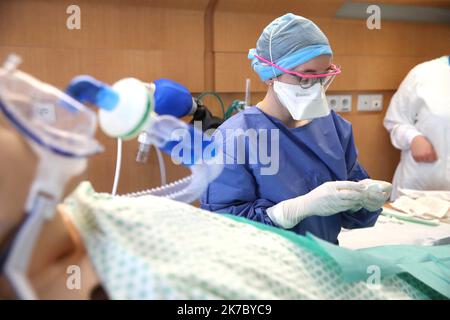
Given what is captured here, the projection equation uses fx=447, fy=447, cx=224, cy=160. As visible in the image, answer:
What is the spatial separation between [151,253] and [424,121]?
213 centimetres

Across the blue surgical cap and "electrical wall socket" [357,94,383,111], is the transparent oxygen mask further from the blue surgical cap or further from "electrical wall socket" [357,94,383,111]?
"electrical wall socket" [357,94,383,111]

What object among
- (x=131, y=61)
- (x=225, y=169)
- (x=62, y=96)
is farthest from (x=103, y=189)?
(x=62, y=96)

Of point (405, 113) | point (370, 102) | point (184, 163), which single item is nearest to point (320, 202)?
point (184, 163)

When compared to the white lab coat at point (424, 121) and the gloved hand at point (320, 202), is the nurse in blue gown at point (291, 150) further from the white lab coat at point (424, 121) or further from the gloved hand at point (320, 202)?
the white lab coat at point (424, 121)

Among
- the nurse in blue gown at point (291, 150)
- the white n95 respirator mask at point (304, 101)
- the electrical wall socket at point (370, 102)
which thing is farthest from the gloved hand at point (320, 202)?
the electrical wall socket at point (370, 102)

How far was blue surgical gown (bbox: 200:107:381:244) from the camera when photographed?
1333 mm

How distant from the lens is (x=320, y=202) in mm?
1237

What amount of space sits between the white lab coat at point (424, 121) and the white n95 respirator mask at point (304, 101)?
1.30m

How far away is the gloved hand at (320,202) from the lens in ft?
4.06

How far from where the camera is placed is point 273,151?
1381 mm

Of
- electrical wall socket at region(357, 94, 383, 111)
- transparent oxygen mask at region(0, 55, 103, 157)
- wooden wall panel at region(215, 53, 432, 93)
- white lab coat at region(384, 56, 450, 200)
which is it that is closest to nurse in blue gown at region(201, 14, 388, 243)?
transparent oxygen mask at region(0, 55, 103, 157)

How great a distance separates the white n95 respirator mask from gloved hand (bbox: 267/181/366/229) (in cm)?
25

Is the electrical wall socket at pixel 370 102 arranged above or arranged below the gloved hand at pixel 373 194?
above

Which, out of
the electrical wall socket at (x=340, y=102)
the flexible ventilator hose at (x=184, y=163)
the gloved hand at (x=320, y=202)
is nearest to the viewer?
the flexible ventilator hose at (x=184, y=163)
